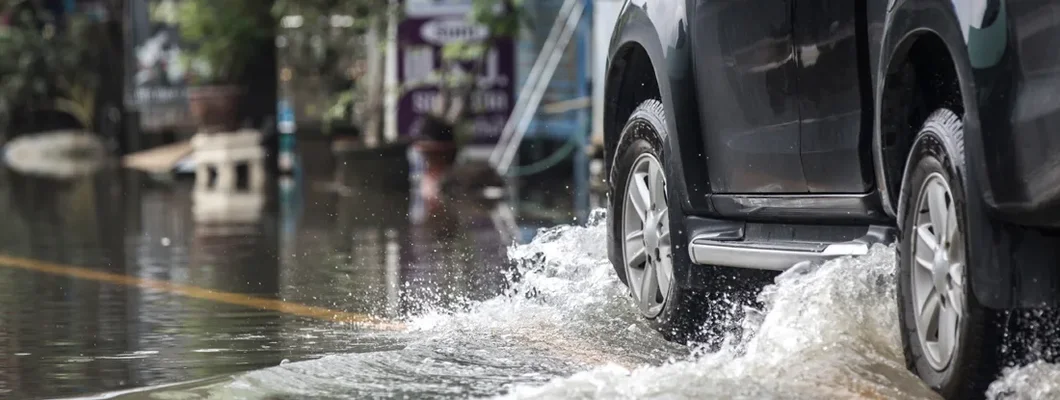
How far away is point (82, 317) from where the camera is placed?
7.39 metres

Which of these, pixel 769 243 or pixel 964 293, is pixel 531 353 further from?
pixel 964 293

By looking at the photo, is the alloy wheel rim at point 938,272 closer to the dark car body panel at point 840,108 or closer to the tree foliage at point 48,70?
the dark car body panel at point 840,108

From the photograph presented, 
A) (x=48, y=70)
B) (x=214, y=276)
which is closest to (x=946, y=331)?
(x=214, y=276)

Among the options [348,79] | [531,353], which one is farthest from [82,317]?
[348,79]

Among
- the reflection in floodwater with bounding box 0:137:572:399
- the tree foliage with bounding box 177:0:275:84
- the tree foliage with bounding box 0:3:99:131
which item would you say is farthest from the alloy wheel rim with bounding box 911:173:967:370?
the tree foliage with bounding box 0:3:99:131

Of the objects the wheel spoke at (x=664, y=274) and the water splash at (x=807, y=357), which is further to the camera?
the wheel spoke at (x=664, y=274)

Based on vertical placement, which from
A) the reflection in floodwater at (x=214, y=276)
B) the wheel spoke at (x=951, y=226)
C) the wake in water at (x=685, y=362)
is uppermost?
the wheel spoke at (x=951, y=226)

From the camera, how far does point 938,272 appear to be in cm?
445

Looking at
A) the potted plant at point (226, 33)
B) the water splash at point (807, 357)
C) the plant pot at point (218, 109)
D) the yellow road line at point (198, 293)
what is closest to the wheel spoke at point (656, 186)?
the water splash at point (807, 357)

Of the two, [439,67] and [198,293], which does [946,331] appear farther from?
[439,67]

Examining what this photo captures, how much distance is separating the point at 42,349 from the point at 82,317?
1125 mm

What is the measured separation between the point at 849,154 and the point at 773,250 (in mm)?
417

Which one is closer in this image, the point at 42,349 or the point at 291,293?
the point at 42,349

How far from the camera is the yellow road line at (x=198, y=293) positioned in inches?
283
